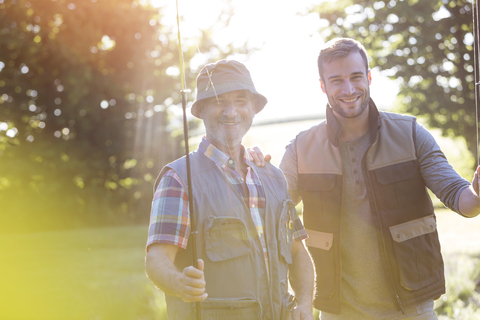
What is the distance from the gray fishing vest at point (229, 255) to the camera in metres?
2.37

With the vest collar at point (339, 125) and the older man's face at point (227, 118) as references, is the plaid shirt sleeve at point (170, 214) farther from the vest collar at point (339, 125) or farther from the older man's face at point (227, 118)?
the vest collar at point (339, 125)

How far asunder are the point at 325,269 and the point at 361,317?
0.37 meters

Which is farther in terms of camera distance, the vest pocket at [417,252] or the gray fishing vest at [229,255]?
the vest pocket at [417,252]

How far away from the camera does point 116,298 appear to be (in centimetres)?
609

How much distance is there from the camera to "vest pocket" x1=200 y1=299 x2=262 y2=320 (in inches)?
92.0

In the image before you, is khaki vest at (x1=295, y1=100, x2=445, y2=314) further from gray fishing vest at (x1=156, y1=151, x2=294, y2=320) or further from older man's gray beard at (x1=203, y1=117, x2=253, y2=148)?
older man's gray beard at (x1=203, y1=117, x2=253, y2=148)

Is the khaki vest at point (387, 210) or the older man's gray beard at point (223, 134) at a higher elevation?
the older man's gray beard at point (223, 134)

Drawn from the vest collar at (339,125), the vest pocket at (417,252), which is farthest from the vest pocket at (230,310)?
the vest collar at (339,125)

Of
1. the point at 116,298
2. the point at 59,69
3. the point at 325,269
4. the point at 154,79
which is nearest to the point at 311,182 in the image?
the point at 325,269

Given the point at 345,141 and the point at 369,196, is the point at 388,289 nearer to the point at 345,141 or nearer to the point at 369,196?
the point at 369,196

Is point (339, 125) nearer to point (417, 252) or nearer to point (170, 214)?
point (417, 252)

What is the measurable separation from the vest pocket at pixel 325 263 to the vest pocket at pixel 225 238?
966 millimetres

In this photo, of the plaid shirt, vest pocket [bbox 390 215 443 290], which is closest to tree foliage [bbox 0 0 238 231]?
the plaid shirt

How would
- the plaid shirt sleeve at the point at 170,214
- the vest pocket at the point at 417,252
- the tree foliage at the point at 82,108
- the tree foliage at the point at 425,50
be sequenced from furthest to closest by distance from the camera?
the tree foliage at the point at 425,50
the tree foliage at the point at 82,108
the vest pocket at the point at 417,252
the plaid shirt sleeve at the point at 170,214
